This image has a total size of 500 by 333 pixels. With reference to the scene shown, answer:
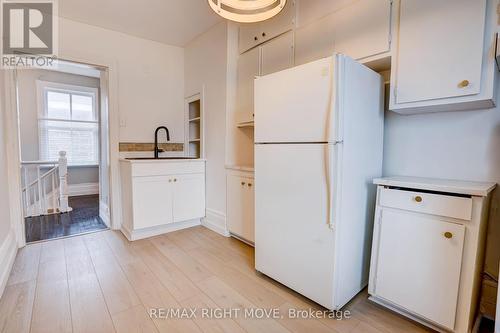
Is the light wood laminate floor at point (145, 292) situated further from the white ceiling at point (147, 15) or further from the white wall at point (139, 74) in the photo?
the white ceiling at point (147, 15)

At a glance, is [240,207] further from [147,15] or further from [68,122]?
[68,122]

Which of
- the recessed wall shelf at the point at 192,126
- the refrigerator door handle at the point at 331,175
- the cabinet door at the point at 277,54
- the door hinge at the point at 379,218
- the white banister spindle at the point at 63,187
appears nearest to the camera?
the refrigerator door handle at the point at 331,175

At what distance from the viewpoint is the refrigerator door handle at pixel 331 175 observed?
1.43m

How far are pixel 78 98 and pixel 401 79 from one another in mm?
6091

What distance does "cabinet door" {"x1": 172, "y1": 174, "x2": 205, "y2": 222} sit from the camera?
3.02 meters

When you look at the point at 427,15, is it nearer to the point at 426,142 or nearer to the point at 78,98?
the point at 426,142

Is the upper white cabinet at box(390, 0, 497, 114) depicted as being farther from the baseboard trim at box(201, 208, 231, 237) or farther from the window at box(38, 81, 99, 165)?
the window at box(38, 81, 99, 165)

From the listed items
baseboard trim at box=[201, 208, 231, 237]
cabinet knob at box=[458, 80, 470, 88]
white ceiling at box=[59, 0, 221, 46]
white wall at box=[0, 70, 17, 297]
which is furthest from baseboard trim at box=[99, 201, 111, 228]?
cabinet knob at box=[458, 80, 470, 88]

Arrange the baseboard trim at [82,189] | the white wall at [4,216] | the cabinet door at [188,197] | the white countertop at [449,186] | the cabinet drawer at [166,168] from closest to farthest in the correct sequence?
the white countertop at [449,186], the white wall at [4,216], the cabinet drawer at [166,168], the cabinet door at [188,197], the baseboard trim at [82,189]

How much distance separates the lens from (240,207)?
2.65 metres

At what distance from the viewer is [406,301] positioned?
57.8 inches

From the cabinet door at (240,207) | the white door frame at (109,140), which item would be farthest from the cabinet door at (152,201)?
the cabinet door at (240,207)

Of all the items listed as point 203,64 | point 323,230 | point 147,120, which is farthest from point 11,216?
point 323,230

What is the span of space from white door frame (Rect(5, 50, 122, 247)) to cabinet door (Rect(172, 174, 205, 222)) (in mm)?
801
